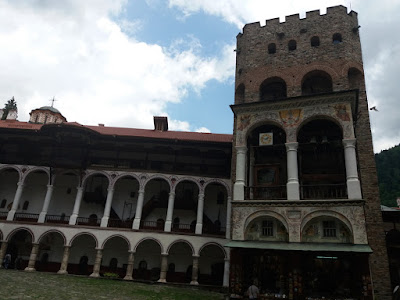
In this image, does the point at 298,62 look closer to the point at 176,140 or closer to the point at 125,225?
the point at 176,140

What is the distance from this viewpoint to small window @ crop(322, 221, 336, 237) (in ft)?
49.9

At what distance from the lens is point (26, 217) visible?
24500mm

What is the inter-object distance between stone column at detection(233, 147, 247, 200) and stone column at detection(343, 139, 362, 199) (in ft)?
17.5

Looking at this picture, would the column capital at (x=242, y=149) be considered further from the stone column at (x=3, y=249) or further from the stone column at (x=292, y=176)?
the stone column at (x=3, y=249)

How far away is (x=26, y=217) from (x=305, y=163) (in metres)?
21.7

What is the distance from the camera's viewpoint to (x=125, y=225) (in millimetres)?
23062

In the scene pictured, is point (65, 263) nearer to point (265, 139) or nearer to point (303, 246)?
point (265, 139)

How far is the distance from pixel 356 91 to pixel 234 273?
38.0 feet

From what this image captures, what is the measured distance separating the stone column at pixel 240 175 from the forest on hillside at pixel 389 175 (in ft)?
130

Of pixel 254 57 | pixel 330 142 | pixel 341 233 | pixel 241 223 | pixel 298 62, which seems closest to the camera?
pixel 341 233

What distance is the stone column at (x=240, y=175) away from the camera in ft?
55.3

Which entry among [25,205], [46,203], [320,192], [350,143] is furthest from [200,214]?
[25,205]

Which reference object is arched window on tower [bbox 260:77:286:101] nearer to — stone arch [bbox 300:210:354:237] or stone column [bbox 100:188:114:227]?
stone arch [bbox 300:210:354:237]

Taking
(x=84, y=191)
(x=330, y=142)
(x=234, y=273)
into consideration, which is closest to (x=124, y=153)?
(x=84, y=191)
